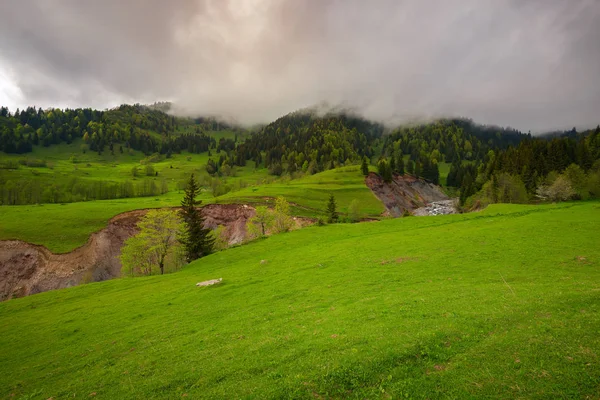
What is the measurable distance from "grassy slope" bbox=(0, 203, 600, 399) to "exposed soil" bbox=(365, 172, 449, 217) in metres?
101

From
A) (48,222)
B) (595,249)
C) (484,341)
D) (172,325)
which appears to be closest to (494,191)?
(595,249)

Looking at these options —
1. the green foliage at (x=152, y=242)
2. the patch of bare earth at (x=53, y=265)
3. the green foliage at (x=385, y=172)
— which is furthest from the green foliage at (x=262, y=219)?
the green foliage at (x=385, y=172)

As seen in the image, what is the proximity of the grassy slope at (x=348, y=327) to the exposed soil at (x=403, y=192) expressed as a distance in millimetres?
100567

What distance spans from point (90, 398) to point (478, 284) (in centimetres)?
2613

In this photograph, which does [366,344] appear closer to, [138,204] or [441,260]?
[441,260]

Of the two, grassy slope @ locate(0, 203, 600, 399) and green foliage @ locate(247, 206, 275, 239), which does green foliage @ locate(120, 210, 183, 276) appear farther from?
green foliage @ locate(247, 206, 275, 239)

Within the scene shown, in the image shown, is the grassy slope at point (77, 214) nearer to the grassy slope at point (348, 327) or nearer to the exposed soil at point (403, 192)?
the exposed soil at point (403, 192)

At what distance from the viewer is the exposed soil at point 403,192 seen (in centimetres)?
13850

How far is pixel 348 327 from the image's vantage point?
15.7 metres

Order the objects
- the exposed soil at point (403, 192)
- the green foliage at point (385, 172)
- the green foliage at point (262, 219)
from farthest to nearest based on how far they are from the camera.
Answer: the green foliage at point (385, 172) < the exposed soil at point (403, 192) < the green foliage at point (262, 219)

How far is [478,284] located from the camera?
2130 centimetres

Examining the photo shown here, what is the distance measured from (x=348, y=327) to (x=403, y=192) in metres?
153

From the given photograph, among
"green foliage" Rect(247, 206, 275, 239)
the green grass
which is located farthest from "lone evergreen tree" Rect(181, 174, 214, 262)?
the green grass

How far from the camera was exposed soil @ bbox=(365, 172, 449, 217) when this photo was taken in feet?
454
